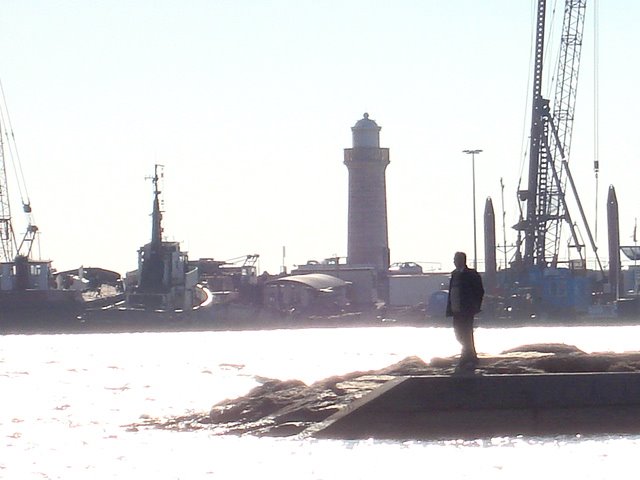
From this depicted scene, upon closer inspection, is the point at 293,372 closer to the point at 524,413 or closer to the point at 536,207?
the point at 524,413

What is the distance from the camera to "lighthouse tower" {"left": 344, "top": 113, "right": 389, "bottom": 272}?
116 metres

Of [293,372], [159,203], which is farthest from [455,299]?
[159,203]

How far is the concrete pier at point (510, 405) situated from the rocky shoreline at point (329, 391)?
1.48 meters

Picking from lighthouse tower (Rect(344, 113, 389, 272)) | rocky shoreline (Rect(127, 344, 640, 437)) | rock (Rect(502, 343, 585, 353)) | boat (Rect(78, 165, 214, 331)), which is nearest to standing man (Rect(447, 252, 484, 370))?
rocky shoreline (Rect(127, 344, 640, 437))

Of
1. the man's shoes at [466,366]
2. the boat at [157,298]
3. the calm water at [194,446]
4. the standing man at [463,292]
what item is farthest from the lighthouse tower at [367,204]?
the standing man at [463,292]

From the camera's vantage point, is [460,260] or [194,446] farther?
[194,446]

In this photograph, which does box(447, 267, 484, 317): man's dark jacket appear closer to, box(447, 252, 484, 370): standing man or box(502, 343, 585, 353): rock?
box(447, 252, 484, 370): standing man

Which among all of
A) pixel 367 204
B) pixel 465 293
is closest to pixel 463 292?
pixel 465 293

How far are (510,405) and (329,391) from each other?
406 centimetres

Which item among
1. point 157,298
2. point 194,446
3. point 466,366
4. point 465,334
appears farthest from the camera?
point 157,298

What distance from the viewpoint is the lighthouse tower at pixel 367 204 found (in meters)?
116

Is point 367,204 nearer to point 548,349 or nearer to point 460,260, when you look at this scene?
point 548,349

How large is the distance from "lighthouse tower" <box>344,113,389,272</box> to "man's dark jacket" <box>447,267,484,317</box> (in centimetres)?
9501

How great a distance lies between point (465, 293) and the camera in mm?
19625
